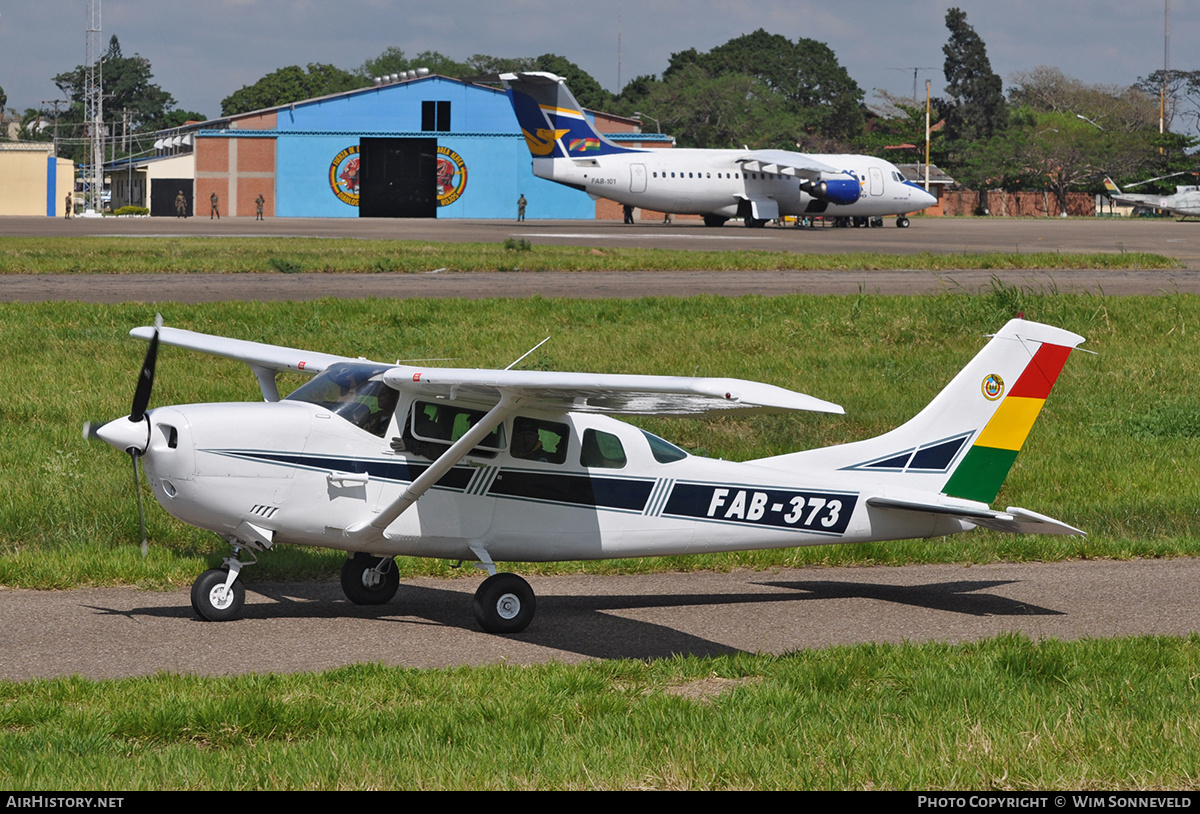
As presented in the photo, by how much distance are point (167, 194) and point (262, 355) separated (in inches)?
3458

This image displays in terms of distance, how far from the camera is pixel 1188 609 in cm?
934

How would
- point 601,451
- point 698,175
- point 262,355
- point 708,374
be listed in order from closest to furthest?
point 601,451 < point 262,355 < point 708,374 < point 698,175

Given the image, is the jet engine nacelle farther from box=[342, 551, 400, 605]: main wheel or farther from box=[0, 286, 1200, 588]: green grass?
box=[342, 551, 400, 605]: main wheel

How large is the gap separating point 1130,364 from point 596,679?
14679mm

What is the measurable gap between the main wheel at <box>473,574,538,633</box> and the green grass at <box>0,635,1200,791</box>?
3.80 feet

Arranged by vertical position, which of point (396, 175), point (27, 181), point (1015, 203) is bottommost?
point (396, 175)

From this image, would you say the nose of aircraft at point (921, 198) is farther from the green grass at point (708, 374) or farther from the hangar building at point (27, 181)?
the hangar building at point (27, 181)

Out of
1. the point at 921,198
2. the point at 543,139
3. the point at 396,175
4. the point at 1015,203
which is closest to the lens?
the point at 543,139

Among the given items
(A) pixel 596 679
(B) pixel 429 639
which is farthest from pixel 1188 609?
(B) pixel 429 639

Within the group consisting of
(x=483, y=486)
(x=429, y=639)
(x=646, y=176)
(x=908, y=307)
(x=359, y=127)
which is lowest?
(x=429, y=639)

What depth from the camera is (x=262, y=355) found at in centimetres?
1020

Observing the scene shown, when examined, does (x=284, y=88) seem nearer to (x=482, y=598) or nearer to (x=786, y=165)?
(x=786, y=165)

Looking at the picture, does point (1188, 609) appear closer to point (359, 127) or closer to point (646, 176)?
point (646, 176)

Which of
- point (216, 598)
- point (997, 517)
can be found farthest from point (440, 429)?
point (997, 517)
